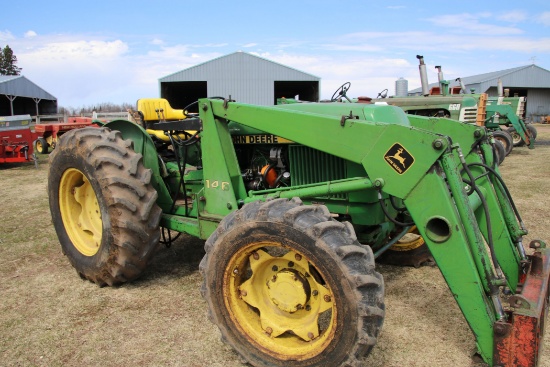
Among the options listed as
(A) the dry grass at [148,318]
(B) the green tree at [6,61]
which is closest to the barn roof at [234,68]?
(A) the dry grass at [148,318]

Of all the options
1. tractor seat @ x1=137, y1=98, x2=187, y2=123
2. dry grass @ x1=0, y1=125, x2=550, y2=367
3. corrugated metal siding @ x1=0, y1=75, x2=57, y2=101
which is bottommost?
dry grass @ x1=0, y1=125, x2=550, y2=367

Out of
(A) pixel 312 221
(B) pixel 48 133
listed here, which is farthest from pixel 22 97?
(A) pixel 312 221

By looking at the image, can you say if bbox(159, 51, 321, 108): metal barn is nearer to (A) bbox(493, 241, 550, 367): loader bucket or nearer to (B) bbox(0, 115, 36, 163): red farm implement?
(B) bbox(0, 115, 36, 163): red farm implement

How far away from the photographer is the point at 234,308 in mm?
3104

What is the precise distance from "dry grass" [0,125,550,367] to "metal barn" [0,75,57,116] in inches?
1149

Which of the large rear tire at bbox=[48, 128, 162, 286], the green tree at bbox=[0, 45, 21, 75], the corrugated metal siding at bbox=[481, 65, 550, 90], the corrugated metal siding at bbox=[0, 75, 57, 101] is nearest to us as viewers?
the large rear tire at bbox=[48, 128, 162, 286]

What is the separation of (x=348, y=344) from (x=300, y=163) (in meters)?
1.66

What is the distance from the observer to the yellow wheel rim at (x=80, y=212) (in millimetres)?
4672

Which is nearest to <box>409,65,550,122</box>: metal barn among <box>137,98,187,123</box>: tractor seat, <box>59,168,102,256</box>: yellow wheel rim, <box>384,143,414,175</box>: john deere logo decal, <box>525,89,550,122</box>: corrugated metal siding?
<box>525,89,550,122</box>: corrugated metal siding

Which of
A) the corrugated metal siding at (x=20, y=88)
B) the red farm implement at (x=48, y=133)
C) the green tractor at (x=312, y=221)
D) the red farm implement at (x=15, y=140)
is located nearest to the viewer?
the green tractor at (x=312, y=221)

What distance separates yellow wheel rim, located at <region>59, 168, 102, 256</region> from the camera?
4.67 meters

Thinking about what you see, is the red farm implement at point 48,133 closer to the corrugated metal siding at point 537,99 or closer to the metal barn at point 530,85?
the metal barn at point 530,85

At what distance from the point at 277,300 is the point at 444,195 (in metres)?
1.23

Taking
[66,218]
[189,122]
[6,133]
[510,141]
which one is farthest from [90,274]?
[510,141]
